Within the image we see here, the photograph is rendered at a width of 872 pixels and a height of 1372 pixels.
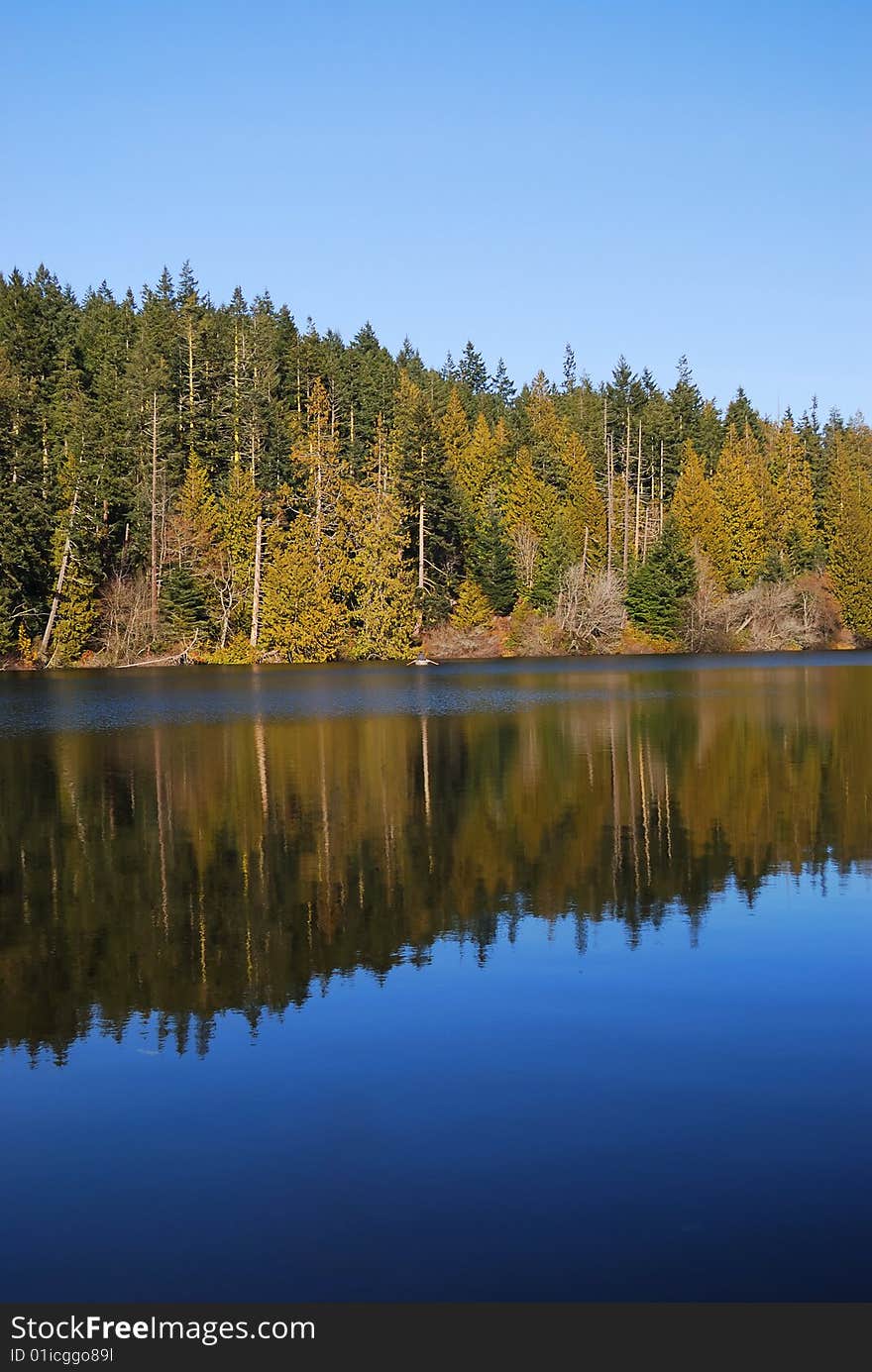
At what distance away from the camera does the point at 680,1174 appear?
25.8 feet

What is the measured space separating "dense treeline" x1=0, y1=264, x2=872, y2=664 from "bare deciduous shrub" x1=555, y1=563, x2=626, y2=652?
0.19m

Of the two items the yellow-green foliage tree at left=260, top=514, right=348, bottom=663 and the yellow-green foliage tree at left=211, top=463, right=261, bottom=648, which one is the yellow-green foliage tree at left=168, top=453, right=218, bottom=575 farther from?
the yellow-green foliage tree at left=260, top=514, right=348, bottom=663

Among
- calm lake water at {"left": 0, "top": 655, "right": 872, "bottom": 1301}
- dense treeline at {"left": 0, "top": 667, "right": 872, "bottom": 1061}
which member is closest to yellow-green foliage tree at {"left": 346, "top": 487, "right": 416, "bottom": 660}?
dense treeline at {"left": 0, "top": 667, "right": 872, "bottom": 1061}

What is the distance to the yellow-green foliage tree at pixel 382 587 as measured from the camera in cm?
8981

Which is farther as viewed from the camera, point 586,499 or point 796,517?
point 796,517

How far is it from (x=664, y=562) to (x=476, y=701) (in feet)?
177

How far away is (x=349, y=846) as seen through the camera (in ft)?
62.8

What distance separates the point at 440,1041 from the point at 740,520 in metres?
107

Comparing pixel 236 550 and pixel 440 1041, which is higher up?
pixel 236 550

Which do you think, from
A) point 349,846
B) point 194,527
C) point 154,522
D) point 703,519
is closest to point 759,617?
point 703,519

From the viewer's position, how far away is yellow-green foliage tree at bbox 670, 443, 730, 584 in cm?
11031

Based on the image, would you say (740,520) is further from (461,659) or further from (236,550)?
(236,550)

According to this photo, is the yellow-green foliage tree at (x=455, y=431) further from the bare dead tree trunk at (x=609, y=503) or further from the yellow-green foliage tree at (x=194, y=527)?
the yellow-green foliage tree at (x=194, y=527)

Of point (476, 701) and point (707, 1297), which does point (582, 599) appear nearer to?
point (476, 701)
